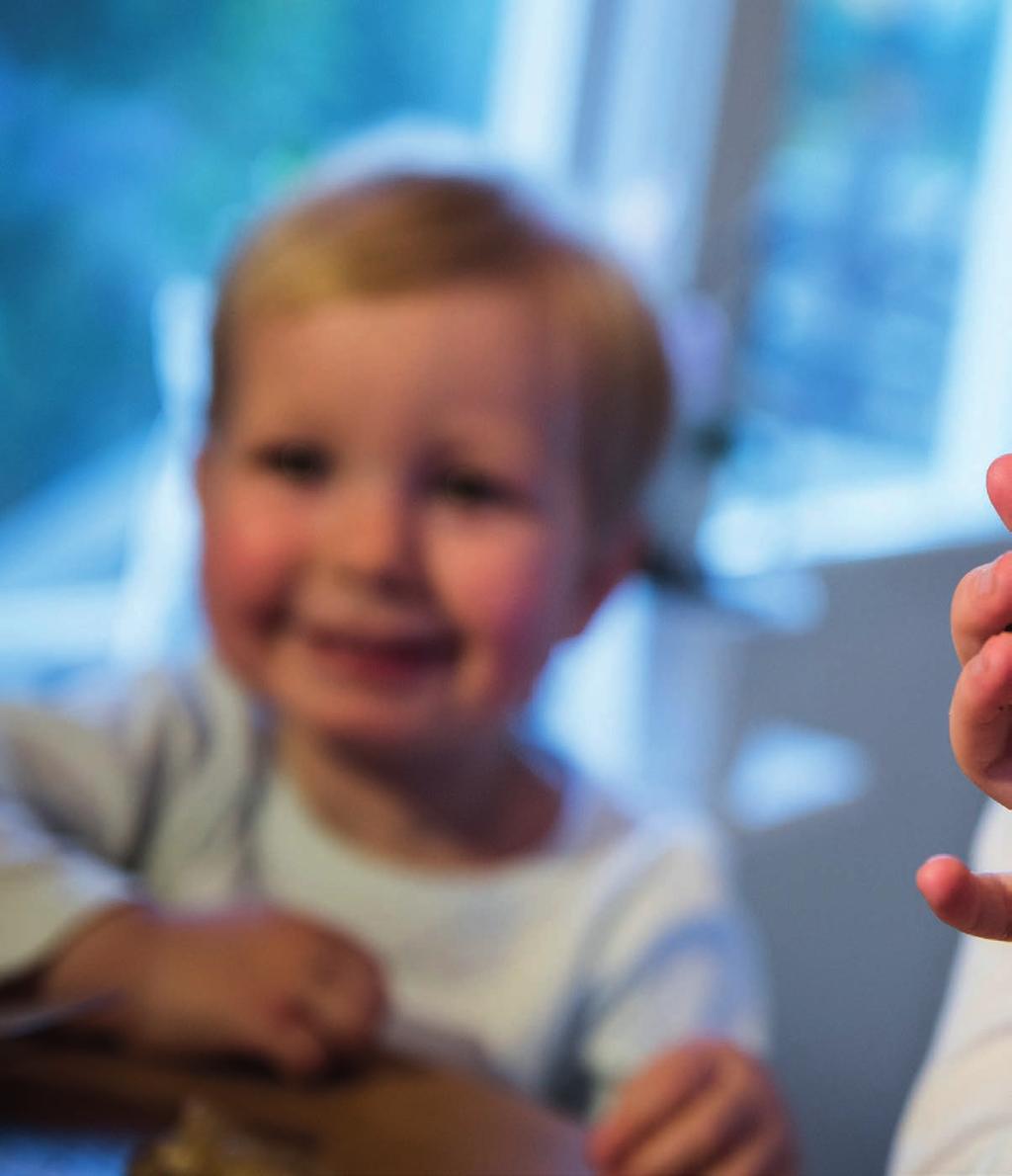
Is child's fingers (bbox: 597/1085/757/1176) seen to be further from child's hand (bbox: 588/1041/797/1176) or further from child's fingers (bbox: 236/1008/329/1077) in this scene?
child's fingers (bbox: 236/1008/329/1077)

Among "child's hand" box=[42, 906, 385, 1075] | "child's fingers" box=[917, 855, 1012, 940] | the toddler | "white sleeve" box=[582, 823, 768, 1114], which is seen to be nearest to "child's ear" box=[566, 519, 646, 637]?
the toddler

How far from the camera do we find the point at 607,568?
787 mm

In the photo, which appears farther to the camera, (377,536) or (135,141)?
(135,141)

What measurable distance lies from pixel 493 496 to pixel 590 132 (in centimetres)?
89

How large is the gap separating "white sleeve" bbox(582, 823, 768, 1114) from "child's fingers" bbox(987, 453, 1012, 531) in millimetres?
460

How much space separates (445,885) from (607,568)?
17 centimetres

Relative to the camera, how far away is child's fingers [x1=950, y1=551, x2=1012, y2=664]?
0.79 feet

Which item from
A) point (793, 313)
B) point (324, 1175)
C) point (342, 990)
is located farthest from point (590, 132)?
point (324, 1175)

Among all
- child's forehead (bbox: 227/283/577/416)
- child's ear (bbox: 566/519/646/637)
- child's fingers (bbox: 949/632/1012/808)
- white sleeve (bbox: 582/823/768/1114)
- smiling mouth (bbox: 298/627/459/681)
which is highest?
child's fingers (bbox: 949/632/1012/808)

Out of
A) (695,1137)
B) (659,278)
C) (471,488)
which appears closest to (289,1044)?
(695,1137)

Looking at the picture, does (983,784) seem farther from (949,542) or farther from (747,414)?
(747,414)

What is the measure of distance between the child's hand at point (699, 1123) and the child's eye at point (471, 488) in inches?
9.4

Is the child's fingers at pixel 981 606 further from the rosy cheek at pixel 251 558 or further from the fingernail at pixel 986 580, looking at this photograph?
the rosy cheek at pixel 251 558

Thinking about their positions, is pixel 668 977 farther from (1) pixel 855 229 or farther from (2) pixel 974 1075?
(1) pixel 855 229
